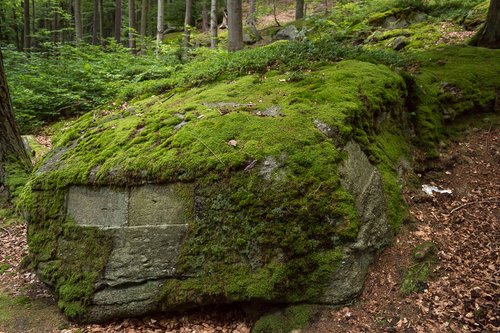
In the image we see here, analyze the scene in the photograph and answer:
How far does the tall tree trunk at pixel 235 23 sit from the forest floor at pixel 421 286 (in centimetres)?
729

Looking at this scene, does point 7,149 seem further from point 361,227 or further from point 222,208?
point 361,227

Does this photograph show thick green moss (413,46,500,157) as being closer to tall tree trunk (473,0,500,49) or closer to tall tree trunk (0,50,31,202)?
tall tree trunk (473,0,500,49)

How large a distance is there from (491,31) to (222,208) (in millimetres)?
8765

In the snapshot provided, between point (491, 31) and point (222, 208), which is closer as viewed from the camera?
point (222, 208)

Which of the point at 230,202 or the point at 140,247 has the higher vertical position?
the point at 230,202

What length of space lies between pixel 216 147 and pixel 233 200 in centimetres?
75

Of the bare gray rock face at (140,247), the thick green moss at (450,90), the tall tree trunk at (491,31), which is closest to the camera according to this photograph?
the bare gray rock face at (140,247)

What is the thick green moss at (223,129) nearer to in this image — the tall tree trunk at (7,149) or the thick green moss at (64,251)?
the thick green moss at (64,251)

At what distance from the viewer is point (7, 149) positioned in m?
6.89

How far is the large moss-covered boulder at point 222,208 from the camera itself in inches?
149

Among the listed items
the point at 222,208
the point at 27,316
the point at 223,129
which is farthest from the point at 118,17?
the point at 222,208

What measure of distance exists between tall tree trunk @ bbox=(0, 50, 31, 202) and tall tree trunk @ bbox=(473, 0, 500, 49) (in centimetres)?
1090

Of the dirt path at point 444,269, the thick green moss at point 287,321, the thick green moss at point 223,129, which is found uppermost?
the thick green moss at point 223,129

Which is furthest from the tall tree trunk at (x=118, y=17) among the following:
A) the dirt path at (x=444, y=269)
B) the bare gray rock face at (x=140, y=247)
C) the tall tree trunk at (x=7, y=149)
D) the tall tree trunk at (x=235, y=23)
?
the dirt path at (x=444, y=269)
